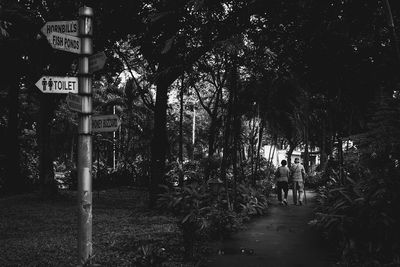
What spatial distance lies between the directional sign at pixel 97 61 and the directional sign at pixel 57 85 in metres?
0.26

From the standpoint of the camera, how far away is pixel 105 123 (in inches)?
210

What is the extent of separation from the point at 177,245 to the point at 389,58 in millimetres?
5109

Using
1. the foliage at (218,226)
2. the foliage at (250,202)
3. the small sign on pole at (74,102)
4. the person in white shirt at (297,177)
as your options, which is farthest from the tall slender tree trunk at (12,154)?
the small sign on pole at (74,102)

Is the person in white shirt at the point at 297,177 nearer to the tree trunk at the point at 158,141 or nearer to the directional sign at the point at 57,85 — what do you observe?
the tree trunk at the point at 158,141

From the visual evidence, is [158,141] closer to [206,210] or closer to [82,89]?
[206,210]

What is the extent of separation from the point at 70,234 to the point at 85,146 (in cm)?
557

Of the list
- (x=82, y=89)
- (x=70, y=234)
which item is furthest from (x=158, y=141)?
(x=82, y=89)

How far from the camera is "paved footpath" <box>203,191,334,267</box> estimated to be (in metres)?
7.15

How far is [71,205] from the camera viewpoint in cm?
1608

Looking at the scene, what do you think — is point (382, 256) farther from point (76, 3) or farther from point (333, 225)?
point (76, 3)

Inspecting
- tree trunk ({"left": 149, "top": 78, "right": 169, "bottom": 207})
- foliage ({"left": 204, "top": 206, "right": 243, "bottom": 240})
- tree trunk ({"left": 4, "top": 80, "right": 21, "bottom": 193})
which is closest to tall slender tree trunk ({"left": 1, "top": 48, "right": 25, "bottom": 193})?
tree trunk ({"left": 4, "top": 80, "right": 21, "bottom": 193})

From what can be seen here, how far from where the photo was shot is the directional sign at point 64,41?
5039 millimetres

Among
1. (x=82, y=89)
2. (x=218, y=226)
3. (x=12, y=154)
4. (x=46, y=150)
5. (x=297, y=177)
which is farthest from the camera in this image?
(x=12, y=154)

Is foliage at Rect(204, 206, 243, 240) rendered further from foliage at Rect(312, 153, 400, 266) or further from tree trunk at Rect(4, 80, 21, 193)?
tree trunk at Rect(4, 80, 21, 193)
